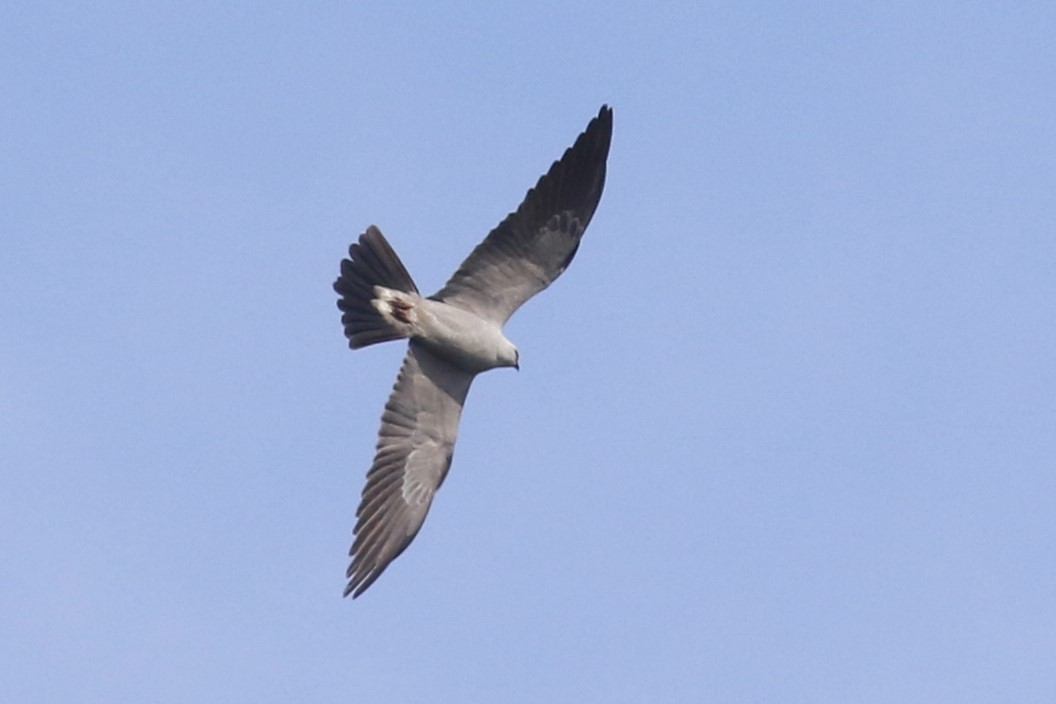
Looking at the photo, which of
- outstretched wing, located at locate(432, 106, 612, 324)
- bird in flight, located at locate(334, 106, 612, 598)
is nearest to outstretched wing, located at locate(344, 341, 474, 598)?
bird in flight, located at locate(334, 106, 612, 598)

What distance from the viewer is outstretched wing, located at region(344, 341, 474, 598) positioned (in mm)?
20484

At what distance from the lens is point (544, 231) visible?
1986 cm

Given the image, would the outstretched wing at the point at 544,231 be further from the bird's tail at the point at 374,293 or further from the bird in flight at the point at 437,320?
the bird's tail at the point at 374,293

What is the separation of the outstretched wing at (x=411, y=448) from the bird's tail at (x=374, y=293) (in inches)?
18.3

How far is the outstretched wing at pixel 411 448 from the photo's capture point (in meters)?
20.5

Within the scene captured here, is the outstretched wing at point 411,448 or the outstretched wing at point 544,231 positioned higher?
the outstretched wing at point 544,231

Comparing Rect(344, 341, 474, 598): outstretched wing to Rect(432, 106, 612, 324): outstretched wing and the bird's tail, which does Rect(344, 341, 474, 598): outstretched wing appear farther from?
Rect(432, 106, 612, 324): outstretched wing

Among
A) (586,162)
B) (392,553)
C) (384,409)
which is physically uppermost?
(586,162)

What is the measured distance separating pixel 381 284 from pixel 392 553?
226cm

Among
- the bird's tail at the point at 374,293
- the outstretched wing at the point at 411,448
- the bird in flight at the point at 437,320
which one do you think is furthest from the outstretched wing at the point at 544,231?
the outstretched wing at the point at 411,448

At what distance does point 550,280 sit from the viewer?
20.2 metres

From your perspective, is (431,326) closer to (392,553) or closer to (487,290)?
(487,290)

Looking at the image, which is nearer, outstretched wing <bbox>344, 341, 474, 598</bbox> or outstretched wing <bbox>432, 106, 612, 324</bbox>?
outstretched wing <bbox>432, 106, 612, 324</bbox>

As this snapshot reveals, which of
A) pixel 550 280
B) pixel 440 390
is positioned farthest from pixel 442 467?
pixel 550 280
